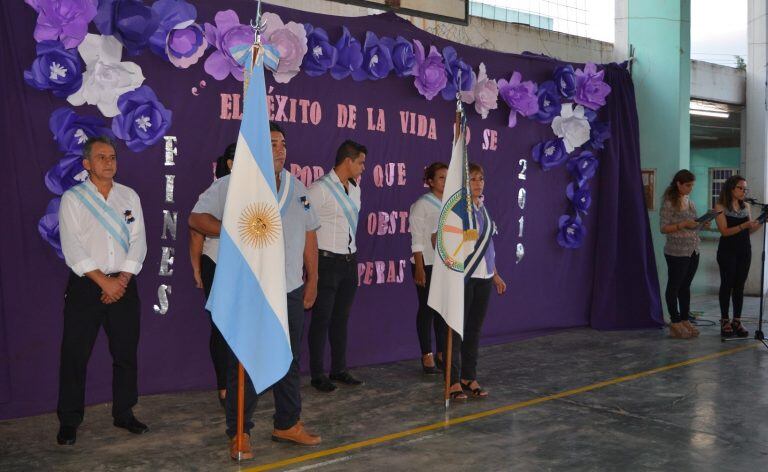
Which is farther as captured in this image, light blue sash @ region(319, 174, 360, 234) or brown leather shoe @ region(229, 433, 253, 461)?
light blue sash @ region(319, 174, 360, 234)

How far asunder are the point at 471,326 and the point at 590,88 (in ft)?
11.6

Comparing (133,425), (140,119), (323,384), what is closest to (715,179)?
(323,384)

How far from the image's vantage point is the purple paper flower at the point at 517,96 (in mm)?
7363

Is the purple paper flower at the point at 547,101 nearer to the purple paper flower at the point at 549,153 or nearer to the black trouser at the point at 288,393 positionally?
the purple paper flower at the point at 549,153

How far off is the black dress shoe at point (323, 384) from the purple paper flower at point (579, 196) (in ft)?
11.8

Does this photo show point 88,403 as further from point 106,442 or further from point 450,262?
point 450,262

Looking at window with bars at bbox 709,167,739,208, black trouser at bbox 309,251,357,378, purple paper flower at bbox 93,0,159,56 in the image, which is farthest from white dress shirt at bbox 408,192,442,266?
window with bars at bbox 709,167,739,208

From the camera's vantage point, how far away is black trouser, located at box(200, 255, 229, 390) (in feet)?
16.0

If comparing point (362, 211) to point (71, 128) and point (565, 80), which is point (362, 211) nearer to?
point (71, 128)

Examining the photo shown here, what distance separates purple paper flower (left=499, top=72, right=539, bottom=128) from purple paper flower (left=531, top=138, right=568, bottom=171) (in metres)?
0.37

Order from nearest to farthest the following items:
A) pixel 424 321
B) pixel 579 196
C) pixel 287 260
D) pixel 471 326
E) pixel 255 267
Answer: pixel 255 267 < pixel 287 260 < pixel 471 326 < pixel 424 321 < pixel 579 196

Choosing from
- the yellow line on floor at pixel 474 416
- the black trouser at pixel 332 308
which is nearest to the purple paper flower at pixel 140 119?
the black trouser at pixel 332 308

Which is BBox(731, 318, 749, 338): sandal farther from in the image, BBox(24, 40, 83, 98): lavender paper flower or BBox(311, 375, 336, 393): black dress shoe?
BBox(24, 40, 83, 98): lavender paper flower

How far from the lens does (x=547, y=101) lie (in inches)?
304
